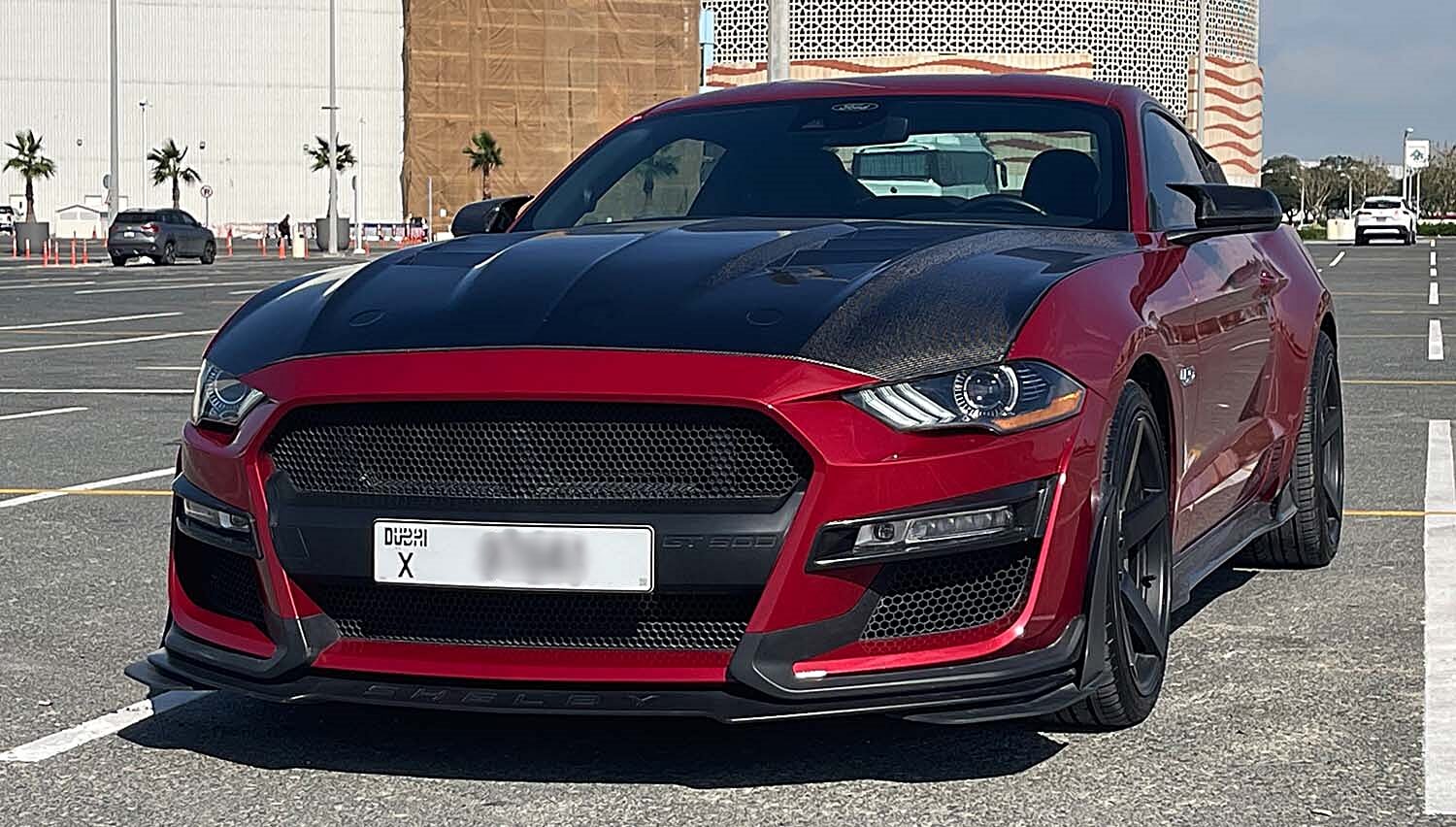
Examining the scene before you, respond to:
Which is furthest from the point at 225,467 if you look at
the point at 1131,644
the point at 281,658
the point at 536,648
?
the point at 1131,644

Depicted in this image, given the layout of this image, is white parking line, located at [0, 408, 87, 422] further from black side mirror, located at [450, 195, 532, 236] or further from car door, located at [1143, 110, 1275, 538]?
car door, located at [1143, 110, 1275, 538]

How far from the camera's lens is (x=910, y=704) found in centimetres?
368

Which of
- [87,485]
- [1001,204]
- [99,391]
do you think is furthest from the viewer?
[99,391]

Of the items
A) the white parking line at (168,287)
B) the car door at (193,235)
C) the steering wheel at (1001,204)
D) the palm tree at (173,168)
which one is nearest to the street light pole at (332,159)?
the car door at (193,235)

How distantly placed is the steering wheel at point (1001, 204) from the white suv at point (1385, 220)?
220 ft

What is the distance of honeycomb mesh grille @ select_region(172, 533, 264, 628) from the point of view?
3939mm

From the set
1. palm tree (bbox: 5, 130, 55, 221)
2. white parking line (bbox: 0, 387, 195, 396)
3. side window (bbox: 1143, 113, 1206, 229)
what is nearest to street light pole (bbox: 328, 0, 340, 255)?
palm tree (bbox: 5, 130, 55, 221)

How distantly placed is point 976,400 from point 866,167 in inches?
68.7

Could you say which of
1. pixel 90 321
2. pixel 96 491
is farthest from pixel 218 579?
pixel 90 321

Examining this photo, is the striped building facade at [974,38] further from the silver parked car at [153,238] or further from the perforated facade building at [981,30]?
the silver parked car at [153,238]

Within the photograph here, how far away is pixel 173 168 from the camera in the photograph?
3735 inches

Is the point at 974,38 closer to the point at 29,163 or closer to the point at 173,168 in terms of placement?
the point at 173,168

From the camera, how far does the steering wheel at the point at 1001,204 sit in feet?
16.8

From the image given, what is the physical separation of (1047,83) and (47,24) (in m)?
97.1
